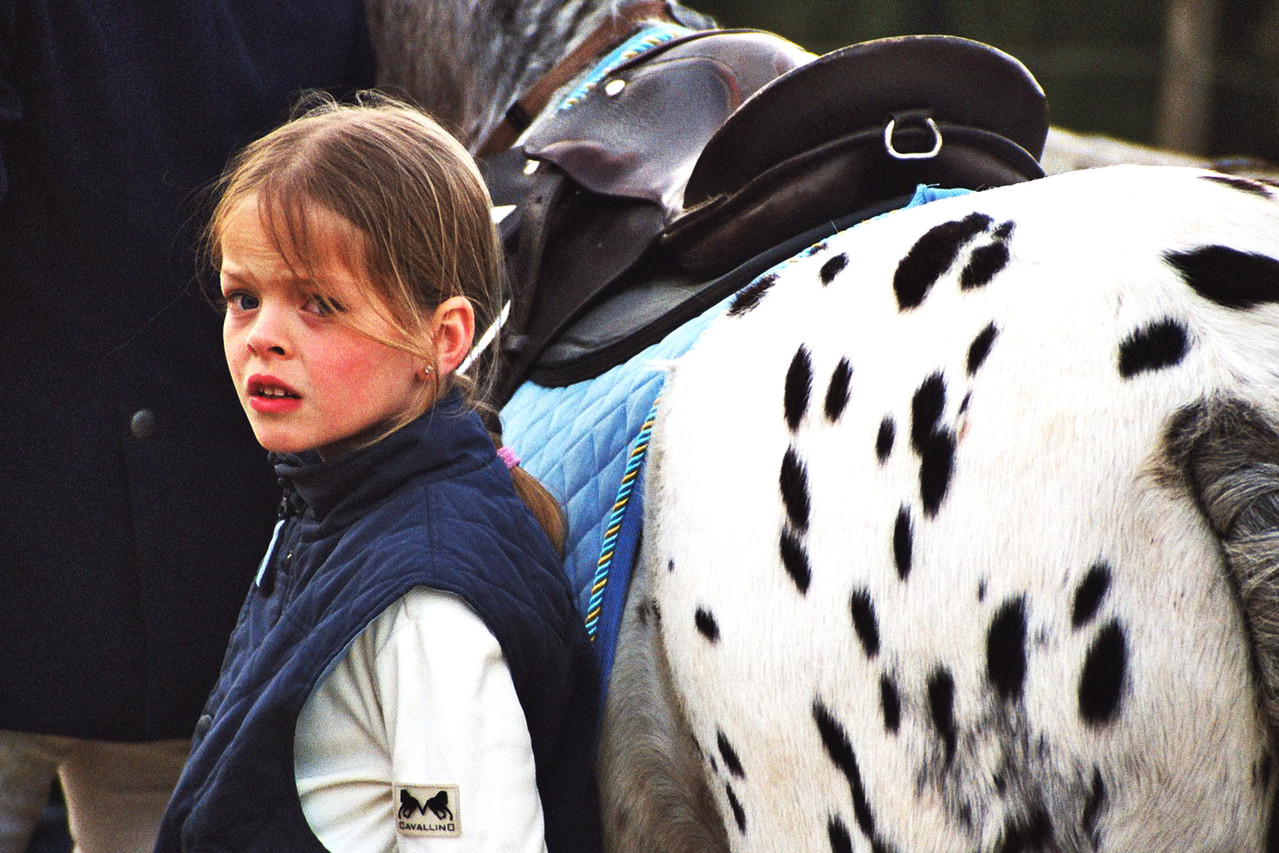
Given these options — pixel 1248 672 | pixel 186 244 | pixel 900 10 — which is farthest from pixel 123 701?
pixel 900 10

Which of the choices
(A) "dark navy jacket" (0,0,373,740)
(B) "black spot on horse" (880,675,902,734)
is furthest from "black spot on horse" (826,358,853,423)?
(A) "dark navy jacket" (0,0,373,740)

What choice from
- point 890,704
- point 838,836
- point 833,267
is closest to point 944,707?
point 890,704

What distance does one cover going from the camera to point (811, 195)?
1.29 meters

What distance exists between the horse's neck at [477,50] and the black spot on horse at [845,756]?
119 centimetres

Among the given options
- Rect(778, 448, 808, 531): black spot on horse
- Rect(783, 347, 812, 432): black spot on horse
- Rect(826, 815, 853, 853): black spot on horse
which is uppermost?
Rect(783, 347, 812, 432): black spot on horse

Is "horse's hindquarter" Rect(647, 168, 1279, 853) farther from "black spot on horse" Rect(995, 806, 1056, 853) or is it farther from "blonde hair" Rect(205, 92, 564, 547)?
"blonde hair" Rect(205, 92, 564, 547)

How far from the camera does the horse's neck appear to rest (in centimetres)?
177

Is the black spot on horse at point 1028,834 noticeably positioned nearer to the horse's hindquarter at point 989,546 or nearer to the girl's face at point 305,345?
the horse's hindquarter at point 989,546

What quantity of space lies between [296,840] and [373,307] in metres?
0.45

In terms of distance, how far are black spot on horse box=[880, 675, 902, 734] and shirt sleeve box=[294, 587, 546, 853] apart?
11.4 inches

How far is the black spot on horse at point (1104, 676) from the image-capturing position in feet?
2.44

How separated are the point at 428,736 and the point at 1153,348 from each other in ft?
1.97

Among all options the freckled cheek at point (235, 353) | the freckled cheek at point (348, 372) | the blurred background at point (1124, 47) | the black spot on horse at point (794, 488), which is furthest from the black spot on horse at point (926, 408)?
the blurred background at point (1124, 47)

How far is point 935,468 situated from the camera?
84 cm
